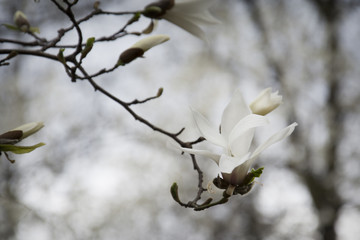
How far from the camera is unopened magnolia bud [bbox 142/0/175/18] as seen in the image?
1.83 ft

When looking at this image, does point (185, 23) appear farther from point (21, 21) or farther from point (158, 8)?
point (21, 21)

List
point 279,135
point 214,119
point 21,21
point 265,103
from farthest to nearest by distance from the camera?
point 214,119 → point 21,21 → point 265,103 → point 279,135

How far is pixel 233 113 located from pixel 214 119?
2.94m

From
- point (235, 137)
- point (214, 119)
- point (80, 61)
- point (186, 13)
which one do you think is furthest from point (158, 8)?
point (214, 119)

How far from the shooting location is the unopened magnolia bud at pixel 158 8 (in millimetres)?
557

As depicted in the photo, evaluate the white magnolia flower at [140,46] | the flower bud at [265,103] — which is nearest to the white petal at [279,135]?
the flower bud at [265,103]

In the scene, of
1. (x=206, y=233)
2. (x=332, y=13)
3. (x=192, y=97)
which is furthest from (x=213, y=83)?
(x=206, y=233)

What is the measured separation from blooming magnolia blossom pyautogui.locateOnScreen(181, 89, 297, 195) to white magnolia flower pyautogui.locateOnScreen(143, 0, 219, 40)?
184 millimetres

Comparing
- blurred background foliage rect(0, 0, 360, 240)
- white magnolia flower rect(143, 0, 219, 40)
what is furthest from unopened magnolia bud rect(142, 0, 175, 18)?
blurred background foliage rect(0, 0, 360, 240)

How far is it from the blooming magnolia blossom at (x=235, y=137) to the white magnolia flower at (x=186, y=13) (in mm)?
184

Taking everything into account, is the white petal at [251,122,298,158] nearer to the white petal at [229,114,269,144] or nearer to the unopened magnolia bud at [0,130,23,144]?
the white petal at [229,114,269,144]

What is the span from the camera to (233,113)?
451mm

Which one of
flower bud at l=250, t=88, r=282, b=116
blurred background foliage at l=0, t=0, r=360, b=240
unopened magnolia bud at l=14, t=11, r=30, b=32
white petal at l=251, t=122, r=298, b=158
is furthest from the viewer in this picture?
blurred background foliage at l=0, t=0, r=360, b=240

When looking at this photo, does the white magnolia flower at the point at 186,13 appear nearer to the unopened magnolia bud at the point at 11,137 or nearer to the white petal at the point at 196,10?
the white petal at the point at 196,10
